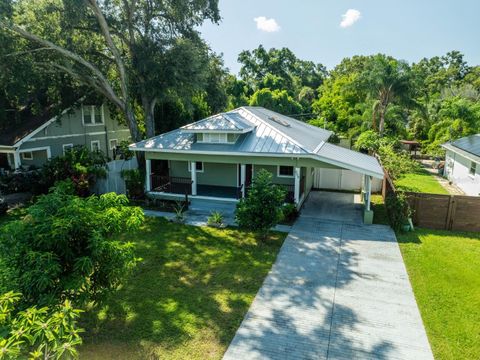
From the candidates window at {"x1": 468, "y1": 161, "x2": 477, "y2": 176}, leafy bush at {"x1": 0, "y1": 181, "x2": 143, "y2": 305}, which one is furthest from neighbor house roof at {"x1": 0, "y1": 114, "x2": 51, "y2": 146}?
window at {"x1": 468, "y1": 161, "x2": 477, "y2": 176}

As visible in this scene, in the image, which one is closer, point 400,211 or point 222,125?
point 400,211

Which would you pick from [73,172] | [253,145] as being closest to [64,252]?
[253,145]

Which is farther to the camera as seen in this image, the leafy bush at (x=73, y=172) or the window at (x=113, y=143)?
the window at (x=113, y=143)

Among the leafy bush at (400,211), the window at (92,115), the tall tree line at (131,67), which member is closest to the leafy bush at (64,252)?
the leafy bush at (400,211)

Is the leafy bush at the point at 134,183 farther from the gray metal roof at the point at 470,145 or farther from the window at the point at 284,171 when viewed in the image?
the gray metal roof at the point at 470,145

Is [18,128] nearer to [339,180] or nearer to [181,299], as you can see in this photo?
[181,299]

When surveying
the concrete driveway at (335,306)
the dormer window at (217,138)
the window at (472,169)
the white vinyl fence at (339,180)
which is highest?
the dormer window at (217,138)
